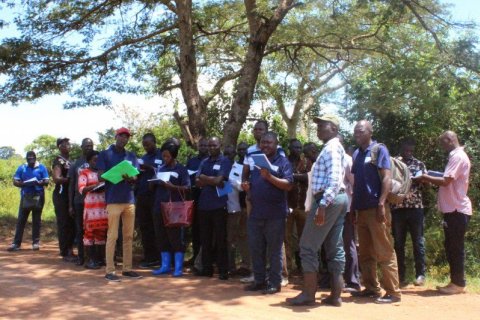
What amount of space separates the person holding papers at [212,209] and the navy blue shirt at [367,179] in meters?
1.89

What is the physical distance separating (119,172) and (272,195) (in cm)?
209

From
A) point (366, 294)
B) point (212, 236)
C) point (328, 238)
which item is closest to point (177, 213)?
point (212, 236)

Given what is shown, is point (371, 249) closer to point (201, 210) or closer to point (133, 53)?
point (201, 210)

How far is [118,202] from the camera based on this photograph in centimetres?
720

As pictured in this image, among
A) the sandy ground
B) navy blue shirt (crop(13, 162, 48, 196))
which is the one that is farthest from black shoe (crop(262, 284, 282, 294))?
navy blue shirt (crop(13, 162, 48, 196))

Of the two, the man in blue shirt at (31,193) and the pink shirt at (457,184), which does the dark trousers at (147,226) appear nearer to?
the man in blue shirt at (31,193)

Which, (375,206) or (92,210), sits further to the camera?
(92,210)

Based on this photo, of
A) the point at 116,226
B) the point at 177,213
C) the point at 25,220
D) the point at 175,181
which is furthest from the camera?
the point at 25,220

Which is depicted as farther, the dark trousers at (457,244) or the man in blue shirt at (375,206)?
the dark trousers at (457,244)

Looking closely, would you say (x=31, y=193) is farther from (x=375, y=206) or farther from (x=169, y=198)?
(x=375, y=206)

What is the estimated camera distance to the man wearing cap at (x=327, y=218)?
573 cm

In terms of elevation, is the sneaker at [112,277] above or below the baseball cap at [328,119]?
below

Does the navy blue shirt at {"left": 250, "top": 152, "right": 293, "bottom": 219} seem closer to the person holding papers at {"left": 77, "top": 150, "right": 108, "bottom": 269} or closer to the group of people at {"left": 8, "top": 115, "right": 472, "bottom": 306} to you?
the group of people at {"left": 8, "top": 115, "right": 472, "bottom": 306}

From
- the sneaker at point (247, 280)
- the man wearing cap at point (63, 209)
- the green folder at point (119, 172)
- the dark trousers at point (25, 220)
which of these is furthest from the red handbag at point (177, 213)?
the dark trousers at point (25, 220)
